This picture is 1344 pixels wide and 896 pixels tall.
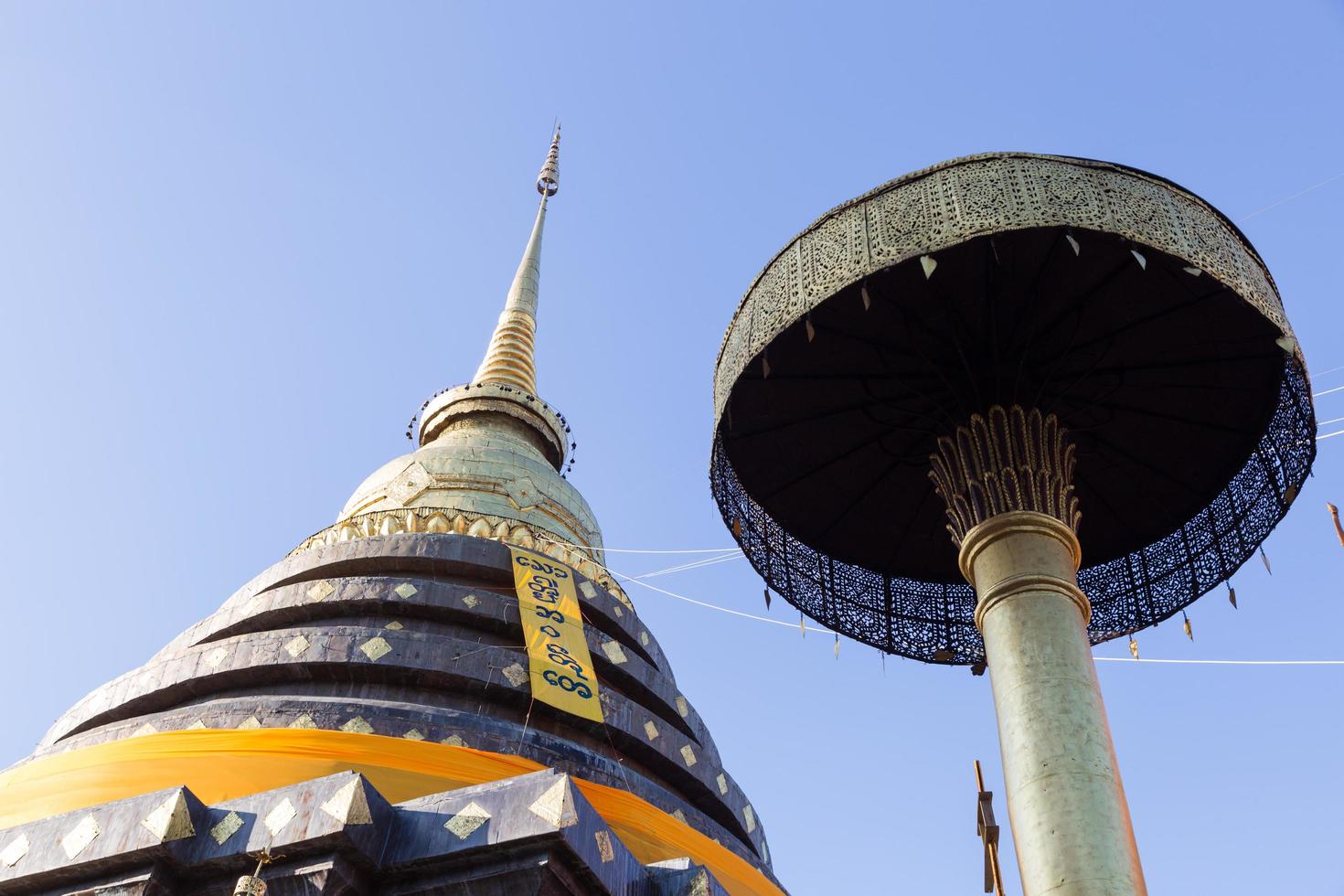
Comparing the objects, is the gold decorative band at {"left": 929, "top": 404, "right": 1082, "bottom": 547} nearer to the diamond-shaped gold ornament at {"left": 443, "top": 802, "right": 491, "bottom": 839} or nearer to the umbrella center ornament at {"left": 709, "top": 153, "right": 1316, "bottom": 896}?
the umbrella center ornament at {"left": 709, "top": 153, "right": 1316, "bottom": 896}

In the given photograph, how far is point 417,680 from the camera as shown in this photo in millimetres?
10656

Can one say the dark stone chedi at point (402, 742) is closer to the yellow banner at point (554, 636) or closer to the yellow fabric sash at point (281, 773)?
the yellow fabric sash at point (281, 773)

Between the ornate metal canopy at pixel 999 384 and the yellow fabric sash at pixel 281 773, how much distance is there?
292cm

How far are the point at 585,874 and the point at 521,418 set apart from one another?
37.6 ft

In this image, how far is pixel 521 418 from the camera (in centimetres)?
1761

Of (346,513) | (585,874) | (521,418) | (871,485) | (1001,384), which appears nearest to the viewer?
(585,874)

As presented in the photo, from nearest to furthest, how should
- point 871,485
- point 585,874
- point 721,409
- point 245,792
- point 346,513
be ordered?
point 585,874 → point 245,792 → point 721,409 → point 871,485 → point 346,513

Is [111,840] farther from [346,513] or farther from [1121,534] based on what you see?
[346,513]

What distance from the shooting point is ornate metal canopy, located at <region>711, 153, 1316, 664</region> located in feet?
31.4

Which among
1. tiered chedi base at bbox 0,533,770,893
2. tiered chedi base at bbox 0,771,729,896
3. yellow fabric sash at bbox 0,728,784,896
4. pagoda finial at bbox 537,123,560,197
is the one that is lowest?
tiered chedi base at bbox 0,771,729,896

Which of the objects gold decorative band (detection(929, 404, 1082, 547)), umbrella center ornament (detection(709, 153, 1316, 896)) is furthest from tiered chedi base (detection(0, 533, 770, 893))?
gold decorative band (detection(929, 404, 1082, 547))

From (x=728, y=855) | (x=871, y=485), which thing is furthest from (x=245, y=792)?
(x=871, y=485)

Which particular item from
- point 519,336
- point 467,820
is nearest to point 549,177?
point 519,336

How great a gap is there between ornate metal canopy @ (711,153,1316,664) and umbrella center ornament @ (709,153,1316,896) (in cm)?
2
